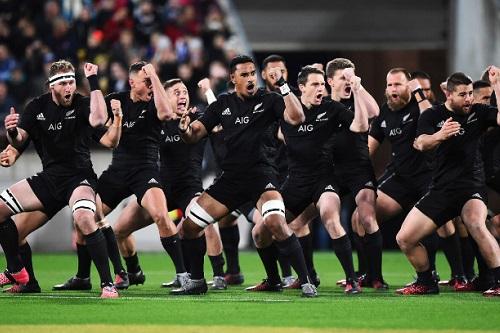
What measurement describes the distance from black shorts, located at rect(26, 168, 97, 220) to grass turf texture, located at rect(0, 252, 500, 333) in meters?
0.99

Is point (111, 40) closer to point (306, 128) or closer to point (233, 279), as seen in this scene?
point (233, 279)

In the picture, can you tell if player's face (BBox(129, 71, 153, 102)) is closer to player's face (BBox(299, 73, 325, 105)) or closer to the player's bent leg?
player's face (BBox(299, 73, 325, 105))

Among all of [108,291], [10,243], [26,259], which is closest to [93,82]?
[10,243]

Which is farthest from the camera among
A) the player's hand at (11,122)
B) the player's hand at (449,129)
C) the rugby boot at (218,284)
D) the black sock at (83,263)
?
the rugby boot at (218,284)

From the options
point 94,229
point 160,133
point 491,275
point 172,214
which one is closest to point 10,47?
point 172,214

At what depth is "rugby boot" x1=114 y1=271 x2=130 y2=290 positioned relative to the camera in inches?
505

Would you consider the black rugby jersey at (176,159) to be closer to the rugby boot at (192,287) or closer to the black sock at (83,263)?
the black sock at (83,263)

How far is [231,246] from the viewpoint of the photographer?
14219 mm

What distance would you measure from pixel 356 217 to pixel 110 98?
318 centimetres

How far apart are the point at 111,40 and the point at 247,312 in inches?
520

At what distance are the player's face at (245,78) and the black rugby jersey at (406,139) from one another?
208 centimetres

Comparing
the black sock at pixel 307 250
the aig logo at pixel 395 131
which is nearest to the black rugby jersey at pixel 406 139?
the aig logo at pixel 395 131

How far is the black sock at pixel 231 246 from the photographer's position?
46.2 ft

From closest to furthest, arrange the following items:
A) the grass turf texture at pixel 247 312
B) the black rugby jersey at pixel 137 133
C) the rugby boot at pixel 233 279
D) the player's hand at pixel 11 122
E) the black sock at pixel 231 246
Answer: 1. the grass turf texture at pixel 247 312
2. the player's hand at pixel 11 122
3. the black rugby jersey at pixel 137 133
4. the rugby boot at pixel 233 279
5. the black sock at pixel 231 246
